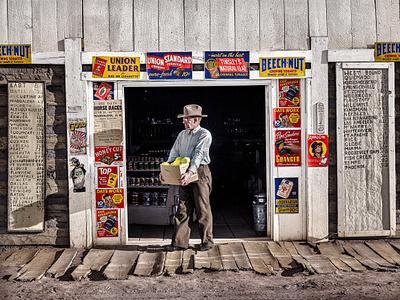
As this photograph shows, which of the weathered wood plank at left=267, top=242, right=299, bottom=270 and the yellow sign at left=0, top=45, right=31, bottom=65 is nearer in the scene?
the weathered wood plank at left=267, top=242, right=299, bottom=270

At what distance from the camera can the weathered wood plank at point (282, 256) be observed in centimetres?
486

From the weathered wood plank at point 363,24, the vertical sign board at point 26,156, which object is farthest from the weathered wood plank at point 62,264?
the weathered wood plank at point 363,24

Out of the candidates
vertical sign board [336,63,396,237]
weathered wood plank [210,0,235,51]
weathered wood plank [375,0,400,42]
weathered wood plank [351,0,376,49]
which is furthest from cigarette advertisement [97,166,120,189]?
weathered wood plank [375,0,400,42]

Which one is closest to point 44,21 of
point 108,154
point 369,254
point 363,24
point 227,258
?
point 108,154

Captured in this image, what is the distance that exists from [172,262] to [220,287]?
3.07ft

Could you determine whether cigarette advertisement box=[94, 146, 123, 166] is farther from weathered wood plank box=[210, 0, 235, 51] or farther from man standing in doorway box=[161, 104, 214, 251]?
weathered wood plank box=[210, 0, 235, 51]

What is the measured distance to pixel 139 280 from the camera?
4539mm

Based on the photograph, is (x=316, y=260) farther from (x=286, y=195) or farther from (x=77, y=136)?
(x=77, y=136)

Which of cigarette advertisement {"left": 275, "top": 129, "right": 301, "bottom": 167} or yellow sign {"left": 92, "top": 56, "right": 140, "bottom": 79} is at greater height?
yellow sign {"left": 92, "top": 56, "right": 140, "bottom": 79}

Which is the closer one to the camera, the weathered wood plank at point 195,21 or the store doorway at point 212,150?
the weathered wood plank at point 195,21

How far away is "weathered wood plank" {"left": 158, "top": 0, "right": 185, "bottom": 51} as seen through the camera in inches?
227

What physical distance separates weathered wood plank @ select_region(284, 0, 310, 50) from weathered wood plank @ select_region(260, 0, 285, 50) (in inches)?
2.9

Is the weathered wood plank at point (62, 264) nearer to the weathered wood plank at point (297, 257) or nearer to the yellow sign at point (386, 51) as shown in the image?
the weathered wood plank at point (297, 257)

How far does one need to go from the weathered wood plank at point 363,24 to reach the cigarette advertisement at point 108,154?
375 cm
